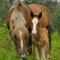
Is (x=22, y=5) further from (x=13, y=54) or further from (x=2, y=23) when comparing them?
(x=2, y=23)

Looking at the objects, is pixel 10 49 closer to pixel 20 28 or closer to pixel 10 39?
pixel 10 39

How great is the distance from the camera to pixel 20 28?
10430 millimetres

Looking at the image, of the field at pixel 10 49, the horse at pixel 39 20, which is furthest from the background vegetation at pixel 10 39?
the horse at pixel 39 20

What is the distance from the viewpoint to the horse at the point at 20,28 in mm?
10089

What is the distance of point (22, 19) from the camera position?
1084cm

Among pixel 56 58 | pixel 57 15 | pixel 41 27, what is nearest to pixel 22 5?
pixel 41 27

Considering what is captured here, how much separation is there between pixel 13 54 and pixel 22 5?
1.53m

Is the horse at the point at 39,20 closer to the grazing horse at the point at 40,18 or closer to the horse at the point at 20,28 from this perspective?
the grazing horse at the point at 40,18

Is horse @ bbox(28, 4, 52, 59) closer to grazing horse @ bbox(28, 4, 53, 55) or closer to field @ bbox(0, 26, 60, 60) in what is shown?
grazing horse @ bbox(28, 4, 53, 55)

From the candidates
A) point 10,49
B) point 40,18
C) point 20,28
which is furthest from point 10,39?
point 20,28

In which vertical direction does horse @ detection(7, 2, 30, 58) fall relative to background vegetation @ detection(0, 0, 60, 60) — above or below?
above

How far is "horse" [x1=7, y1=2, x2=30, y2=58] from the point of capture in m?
10.1

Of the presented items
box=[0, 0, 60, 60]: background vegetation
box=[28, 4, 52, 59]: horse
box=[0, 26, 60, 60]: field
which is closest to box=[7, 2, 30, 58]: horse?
box=[28, 4, 52, 59]: horse

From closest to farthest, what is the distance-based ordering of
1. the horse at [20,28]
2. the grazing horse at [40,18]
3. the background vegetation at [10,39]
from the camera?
the horse at [20,28]
the grazing horse at [40,18]
the background vegetation at [10,39]
